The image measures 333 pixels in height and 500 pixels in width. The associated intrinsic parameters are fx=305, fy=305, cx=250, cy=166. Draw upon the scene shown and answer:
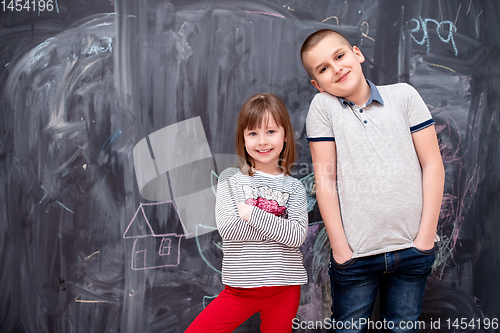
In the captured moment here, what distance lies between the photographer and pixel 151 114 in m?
1.66

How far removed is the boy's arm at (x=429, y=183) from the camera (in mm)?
1260

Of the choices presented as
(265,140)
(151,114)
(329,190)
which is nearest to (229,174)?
(265,140)

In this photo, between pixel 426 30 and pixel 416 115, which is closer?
pixel 416 115

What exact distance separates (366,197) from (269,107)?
0.58 metres

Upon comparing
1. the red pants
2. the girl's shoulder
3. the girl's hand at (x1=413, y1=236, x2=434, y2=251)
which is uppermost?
the girl's shoulder

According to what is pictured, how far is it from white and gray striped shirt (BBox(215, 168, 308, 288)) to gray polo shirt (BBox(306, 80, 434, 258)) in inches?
9.2

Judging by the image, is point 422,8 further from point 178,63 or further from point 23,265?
point 23,265

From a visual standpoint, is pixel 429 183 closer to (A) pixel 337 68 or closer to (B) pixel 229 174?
(A) pixel 337 68

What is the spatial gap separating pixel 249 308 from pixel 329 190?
0.62 meters

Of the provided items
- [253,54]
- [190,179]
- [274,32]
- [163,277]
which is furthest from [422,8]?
[163,277]

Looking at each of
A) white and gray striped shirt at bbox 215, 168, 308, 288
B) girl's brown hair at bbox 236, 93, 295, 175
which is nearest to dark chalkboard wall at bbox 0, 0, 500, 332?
girl's brown hair at bbox 236, 93, 295, 175

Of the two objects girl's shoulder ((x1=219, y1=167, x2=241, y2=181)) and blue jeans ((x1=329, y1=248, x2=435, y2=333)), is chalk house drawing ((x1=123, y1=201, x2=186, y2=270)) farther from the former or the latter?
blue jeans ((x1=329, y1=248, x2=435, y2=333))

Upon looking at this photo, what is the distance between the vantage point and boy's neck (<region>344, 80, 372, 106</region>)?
1338 millimetres

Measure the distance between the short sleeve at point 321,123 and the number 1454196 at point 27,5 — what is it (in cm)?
154
